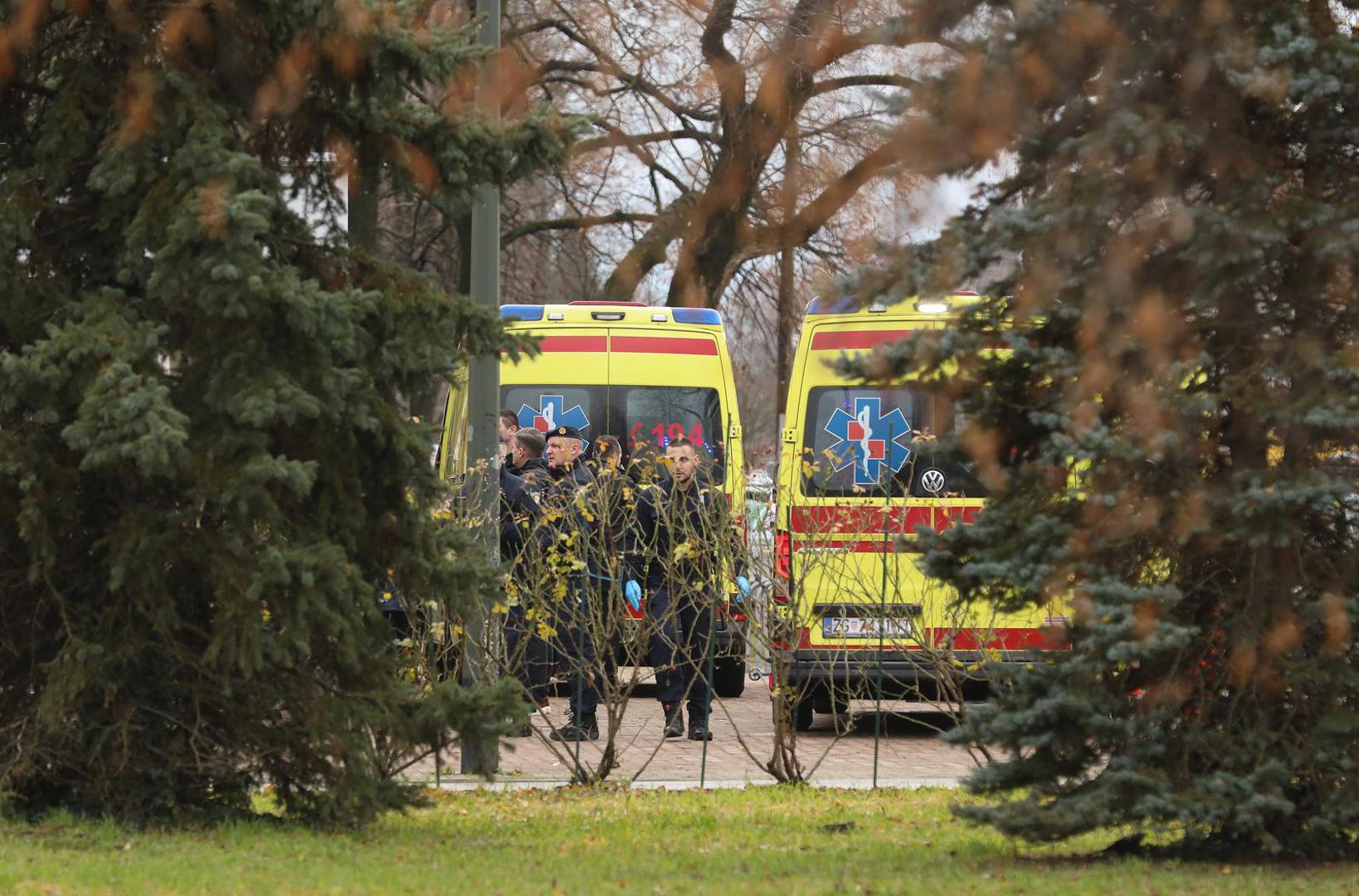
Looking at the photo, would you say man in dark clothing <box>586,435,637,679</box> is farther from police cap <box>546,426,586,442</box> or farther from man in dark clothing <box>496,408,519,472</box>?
man in dark clothing <box>496,408,519,472</box>

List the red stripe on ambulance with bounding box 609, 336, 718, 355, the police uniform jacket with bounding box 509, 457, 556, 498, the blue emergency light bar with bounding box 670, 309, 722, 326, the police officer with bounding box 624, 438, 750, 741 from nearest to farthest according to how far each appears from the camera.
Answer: the police officer with bounding box 624, 438, 750, 741 → the police uniform jacket with bounding box 509, 457, 556, 498 → the red stripe on ambulance with bounding box 609, 336, 718, 355 → the blue emergency light bar with bounding box 670, 309, 722, 326

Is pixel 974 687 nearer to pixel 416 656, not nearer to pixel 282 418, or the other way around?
pixel 416 656

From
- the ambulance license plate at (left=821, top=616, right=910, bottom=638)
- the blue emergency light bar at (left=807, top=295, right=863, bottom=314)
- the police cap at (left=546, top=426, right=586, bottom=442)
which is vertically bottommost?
the ambulance license plate at (left=821, top=616, right=910, bottom=638)

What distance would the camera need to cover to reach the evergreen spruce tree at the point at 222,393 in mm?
7230

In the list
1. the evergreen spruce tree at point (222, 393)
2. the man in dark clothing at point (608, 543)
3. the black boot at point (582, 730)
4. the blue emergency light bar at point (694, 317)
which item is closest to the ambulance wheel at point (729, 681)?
the blue emergency light bar at point (694, 317)

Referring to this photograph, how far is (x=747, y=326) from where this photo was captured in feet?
86.8

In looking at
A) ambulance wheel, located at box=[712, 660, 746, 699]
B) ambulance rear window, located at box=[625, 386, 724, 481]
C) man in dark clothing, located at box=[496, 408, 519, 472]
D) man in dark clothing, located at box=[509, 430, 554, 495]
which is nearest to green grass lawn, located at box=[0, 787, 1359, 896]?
man in dark clothing, located at box=[509, 430, 554, 495]

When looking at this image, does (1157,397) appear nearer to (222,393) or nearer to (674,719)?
(222,393)

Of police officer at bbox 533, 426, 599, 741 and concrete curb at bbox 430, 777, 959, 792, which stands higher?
police officer at bbox 533, 426, 599, 741

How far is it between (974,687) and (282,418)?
8212 millimetres

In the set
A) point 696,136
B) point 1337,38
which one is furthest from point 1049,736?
point 696,136

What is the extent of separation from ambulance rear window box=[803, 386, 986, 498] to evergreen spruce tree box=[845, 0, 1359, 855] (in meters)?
2.46

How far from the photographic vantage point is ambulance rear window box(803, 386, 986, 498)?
10.5m

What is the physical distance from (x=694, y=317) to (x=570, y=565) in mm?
5346
